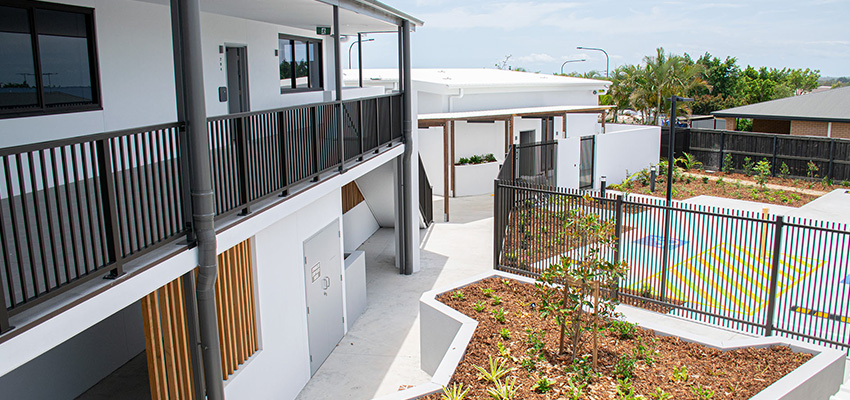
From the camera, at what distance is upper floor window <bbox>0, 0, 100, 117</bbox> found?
6359 mm

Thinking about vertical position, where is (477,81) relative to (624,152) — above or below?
above

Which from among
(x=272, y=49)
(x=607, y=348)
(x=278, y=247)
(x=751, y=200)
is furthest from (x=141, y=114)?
(x=751, y=200)

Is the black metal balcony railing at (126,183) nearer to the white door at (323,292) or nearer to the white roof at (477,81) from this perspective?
the white door at (323,292)

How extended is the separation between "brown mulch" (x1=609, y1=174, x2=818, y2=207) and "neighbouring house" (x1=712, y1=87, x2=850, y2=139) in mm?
5922

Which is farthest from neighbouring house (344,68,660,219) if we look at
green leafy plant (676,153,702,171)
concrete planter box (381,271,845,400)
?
concrete planter box (381,271,845,400)

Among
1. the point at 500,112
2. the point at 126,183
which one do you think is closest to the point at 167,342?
the point at 126,183

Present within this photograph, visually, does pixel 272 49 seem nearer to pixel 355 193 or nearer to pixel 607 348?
pixel 355 193

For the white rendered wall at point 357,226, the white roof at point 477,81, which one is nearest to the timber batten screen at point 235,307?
the white rendered wall at point 357,226

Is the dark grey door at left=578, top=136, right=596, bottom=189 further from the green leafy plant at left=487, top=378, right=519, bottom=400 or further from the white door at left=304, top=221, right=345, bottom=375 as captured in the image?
the green leafy plant at left=487, top=378, right=519, bottom=400

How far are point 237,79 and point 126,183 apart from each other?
655cm

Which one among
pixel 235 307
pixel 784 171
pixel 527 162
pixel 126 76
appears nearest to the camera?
pixel 235 307

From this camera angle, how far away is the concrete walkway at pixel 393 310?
9.04 meters

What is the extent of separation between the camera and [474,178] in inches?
901

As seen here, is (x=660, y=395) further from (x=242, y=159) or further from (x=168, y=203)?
(x=168, y=203)
